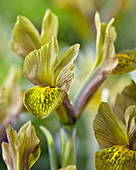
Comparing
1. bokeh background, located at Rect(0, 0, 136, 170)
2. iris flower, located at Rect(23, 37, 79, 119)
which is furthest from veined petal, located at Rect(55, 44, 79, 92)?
bokeh background, located at Rect(0, 0, 136, 170)

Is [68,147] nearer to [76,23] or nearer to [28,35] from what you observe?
[28,35]

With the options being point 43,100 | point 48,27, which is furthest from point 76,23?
point 43,100

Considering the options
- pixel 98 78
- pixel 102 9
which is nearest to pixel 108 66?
pixel 98 78

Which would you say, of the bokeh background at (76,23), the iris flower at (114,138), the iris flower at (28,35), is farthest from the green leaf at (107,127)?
the bokeh background at (76,23)

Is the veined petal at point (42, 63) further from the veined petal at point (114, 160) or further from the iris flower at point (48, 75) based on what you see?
the veined petal at point (114, 160)

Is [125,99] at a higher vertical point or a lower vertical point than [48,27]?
lower

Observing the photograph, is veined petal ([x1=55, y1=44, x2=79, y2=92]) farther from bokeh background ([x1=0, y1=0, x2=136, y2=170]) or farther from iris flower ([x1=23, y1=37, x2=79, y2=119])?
bokeh background ([x1=0, y1=0, x2=136, y2=170])

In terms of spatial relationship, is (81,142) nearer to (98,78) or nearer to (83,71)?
(83,71)
